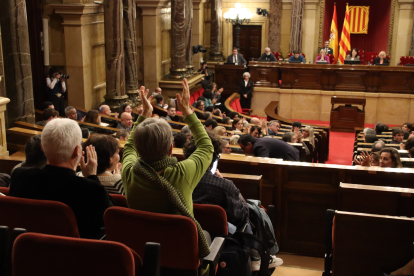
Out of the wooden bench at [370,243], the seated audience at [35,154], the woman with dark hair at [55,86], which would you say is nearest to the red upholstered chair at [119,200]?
the seated audience at [35,154]

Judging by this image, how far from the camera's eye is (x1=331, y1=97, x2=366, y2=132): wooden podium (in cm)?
1080

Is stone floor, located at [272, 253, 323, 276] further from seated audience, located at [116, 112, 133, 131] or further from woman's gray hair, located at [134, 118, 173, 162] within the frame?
seated audience, located at [116, 112, 133, 131]

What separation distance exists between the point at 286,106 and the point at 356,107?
1.79 metres

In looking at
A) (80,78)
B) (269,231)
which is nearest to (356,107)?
(80,78)

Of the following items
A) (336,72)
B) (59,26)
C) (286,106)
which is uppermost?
(59,26)

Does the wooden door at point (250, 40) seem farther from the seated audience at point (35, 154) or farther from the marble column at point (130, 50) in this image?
the seated audience at point (35, 154)

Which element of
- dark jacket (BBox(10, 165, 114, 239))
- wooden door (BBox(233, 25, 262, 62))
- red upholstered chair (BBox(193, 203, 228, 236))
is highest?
wooden door (BBox(233, 25, 262, 62))

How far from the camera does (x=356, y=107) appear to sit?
10836 mm

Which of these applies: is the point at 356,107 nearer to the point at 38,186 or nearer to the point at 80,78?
the point at 80,78

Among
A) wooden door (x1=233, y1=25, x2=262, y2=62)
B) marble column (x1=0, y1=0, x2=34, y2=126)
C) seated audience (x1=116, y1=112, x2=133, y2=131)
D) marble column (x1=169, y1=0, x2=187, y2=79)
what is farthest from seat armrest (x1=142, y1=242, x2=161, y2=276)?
wooden door (x1=233, y1=25, x2=262, y2=62)

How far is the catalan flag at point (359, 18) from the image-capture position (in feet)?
52.2

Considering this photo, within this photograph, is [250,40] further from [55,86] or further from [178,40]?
[55,86]

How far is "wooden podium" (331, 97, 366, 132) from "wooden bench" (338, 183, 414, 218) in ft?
25.2

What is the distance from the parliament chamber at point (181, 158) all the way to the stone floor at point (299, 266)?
2 cm
